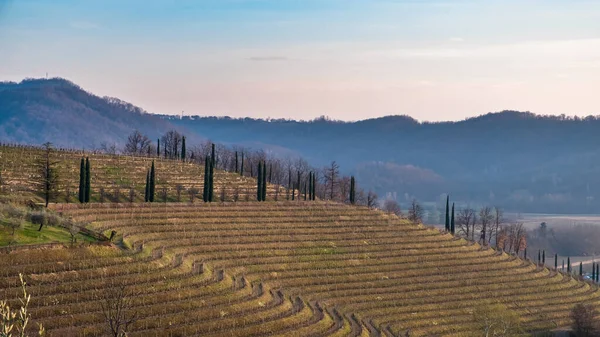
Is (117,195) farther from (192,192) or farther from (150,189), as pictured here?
(192,192)

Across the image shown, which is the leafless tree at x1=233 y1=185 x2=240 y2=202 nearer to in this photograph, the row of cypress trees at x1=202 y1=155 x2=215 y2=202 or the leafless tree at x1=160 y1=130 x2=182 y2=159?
the row of cypress trees at x1=202 y1=155 x2=215 y2=202

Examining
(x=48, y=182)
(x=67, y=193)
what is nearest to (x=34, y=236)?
(x=48, y=182)

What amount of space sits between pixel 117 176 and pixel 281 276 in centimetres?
2678

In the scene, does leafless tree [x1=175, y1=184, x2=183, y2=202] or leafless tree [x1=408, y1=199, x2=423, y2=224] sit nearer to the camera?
leafless tree [x1=175, y1=184, x2=183, y2=202]

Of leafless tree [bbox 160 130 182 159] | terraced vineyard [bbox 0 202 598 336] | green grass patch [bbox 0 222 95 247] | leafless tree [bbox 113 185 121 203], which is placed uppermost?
leafless tree [bbox 160 130 182 159]

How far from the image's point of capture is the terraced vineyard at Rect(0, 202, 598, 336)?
1571 inches

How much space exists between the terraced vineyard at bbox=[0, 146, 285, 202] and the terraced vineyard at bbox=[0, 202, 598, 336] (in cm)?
632

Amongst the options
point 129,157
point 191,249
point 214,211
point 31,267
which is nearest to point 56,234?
point 31,267

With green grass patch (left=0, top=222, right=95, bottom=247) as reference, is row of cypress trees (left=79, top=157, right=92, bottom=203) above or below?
above

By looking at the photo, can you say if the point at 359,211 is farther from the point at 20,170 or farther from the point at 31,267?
the point at 31,267

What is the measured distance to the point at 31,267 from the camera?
40.2 metres

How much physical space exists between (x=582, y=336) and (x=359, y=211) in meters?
26.3

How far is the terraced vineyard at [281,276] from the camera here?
39.9m

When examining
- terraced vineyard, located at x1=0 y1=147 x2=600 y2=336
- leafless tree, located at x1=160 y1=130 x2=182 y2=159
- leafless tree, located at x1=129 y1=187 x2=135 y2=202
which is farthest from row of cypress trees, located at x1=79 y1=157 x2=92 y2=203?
leafless tree, located at x1=160 y1=130 x2=182 y2=159
